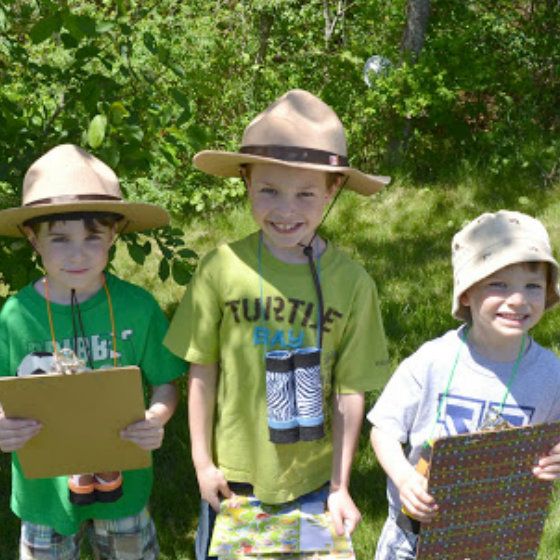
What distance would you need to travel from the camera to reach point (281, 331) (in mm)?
2439

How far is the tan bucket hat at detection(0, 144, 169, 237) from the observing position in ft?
7.73

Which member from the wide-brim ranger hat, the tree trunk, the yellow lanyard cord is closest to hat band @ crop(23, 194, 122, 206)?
the yellow lanyard cord

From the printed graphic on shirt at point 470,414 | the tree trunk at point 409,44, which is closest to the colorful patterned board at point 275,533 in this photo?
the printed graphic on shirt at point 470,414

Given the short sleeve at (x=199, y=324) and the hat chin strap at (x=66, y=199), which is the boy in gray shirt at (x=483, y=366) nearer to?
the short sleeve at (x=199, y=324)

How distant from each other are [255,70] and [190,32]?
0.64m

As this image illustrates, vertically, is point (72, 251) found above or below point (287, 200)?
below

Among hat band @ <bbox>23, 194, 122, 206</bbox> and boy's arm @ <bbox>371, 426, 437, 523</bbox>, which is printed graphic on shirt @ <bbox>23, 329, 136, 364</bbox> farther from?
boy's arm @ <bbox>371, 426, 437, 523</bbox>

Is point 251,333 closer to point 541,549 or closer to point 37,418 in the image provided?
point 37,418

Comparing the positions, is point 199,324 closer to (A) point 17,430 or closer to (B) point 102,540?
(A) point 17,430

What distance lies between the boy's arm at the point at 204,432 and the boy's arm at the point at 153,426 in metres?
0.08

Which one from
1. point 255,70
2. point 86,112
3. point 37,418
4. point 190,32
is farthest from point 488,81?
point 37,418

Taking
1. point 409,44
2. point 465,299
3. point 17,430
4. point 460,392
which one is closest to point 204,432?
point 17,430

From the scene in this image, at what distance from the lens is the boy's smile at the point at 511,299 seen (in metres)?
2.26

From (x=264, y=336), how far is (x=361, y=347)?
0.30 m
